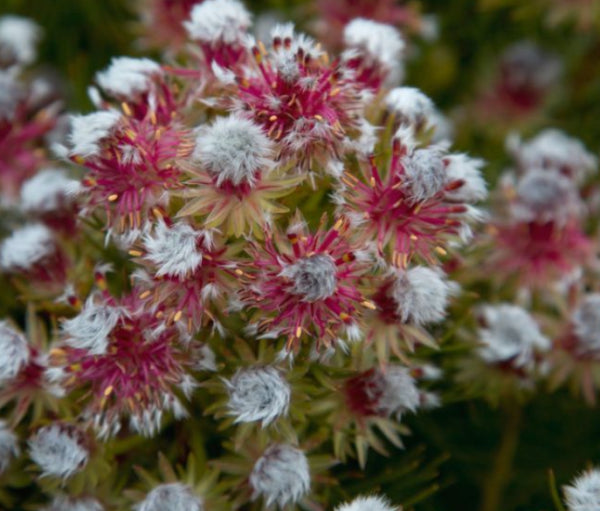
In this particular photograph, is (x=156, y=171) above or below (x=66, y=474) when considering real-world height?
above

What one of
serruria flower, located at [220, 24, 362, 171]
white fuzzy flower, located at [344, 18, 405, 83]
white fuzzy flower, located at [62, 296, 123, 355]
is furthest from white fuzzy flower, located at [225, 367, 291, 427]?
white fuzzy flower, located at [344, 18, 405, 83]

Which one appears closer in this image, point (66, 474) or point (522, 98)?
point (66, 474)

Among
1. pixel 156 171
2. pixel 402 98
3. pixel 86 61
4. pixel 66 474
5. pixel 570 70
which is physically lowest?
pixel 66 474

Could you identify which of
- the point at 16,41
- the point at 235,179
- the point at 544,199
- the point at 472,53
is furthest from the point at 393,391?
the point at 472,53

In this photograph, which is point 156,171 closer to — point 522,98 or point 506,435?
point 506,435

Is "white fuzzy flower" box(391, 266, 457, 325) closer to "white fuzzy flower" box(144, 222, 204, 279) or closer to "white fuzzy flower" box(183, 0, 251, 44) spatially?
"white fuzzy flower" box(144, 222, 204, 279)

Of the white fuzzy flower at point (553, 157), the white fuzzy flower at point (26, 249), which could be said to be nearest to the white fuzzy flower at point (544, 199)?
the white fuzzy flower at point (553, 157)

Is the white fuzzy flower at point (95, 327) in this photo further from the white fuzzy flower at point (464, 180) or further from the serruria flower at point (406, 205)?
the white fuzzy flower at point (464, 180)

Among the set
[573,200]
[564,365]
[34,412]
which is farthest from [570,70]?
[34,412]
